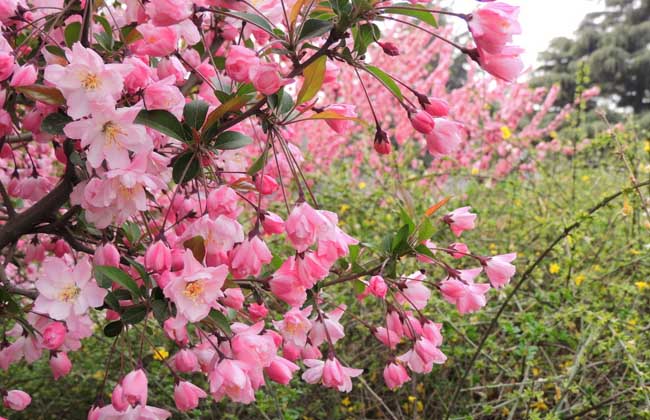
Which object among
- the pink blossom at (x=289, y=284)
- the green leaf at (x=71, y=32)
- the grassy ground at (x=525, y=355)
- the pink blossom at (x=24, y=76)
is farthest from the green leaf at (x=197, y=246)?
the grassy ground at (x=525, y=355)

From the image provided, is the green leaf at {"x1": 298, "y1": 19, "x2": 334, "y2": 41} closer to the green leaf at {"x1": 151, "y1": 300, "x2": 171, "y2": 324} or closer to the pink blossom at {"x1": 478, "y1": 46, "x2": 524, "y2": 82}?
the pink blossom at {"x1": 478, "y1": 46, "x2": 524, "y2": 82}

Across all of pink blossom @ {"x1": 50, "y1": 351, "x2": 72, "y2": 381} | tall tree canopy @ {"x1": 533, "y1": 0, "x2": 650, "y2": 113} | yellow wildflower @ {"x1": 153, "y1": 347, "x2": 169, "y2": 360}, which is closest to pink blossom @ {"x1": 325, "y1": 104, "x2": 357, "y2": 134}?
yellow wildflower @ {"x1": 153, "y1": 347, "x2": 169, "y2": 360}

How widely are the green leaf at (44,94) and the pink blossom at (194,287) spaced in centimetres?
30

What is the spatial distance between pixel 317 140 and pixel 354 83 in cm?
80

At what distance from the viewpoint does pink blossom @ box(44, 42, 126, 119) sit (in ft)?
2.67

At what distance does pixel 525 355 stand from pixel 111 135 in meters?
1.16

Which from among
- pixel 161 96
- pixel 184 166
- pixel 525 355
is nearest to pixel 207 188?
pixel 184 166

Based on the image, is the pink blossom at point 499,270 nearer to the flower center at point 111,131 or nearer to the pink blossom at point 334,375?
the pink blossom at point 334,375

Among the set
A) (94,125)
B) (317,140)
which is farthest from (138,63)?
(317,140)

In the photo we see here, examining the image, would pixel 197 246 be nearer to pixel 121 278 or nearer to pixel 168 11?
pixel 121 278

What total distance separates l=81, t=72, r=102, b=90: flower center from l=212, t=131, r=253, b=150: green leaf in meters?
0.19

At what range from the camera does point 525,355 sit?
1.54 meters

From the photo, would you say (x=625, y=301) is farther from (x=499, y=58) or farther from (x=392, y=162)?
(x=499, y=58)

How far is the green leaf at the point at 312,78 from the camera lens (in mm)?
847
